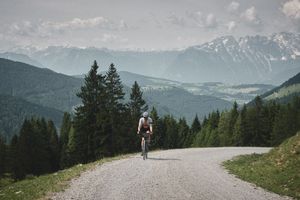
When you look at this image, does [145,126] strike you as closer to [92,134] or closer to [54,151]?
[92,134]

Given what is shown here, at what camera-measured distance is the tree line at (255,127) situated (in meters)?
93.3

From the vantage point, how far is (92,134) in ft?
178

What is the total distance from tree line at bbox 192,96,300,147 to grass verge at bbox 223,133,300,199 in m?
70.2

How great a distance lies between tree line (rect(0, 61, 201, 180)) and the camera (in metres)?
53.9

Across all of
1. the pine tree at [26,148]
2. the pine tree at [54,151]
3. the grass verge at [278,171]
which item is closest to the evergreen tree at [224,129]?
the pine tree at [54,151]

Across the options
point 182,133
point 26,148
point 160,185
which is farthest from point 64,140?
point 160,185

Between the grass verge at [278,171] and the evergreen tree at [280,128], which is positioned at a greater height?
the evergreen tree at [280,128]

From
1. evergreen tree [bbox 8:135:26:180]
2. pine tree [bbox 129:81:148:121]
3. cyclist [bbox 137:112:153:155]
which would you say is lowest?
evergreen tree [bbox 8:135:26:180]

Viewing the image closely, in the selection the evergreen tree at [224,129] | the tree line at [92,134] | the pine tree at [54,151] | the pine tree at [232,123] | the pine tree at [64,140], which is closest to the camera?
the tree line at [92,134]

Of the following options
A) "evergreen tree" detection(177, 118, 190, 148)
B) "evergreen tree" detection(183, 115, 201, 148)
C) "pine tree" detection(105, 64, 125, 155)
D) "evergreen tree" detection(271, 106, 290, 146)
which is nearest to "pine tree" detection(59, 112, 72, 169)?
"pine tree" detection(105, 64, 125, 155)

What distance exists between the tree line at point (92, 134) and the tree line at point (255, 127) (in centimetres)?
1200

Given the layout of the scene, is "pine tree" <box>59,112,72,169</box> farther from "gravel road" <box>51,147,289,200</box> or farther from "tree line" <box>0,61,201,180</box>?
"gravel road" <box>51,147,289,200</box>

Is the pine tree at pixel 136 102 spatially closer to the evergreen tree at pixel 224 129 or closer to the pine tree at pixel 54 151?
the pine tree at pixel 54 151

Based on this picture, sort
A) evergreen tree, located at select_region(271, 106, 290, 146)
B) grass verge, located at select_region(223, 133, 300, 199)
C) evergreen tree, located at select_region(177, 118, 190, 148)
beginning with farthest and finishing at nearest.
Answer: evergreen tree, located at select_region(177, 118, 190, 148) < evergreen tree, located at select_region(271, 106, 290, 146) < grass verge, located at select_region(223, 133, 300, 199)
